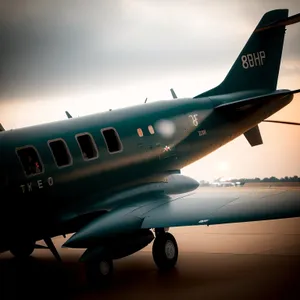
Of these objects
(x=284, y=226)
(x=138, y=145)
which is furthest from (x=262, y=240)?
(x=138, y=145)

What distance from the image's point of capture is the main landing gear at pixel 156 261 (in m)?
8.75

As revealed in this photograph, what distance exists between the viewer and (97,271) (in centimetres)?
877

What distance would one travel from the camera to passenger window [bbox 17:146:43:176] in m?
8.82

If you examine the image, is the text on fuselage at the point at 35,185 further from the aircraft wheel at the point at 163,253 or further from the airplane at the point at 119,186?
the aircraft wheel at the point at 163,253

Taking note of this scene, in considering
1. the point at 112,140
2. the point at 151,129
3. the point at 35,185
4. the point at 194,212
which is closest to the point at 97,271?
the point at 35,185

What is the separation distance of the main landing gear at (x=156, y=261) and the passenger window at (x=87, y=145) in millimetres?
2011

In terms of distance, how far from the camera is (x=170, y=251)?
986cm

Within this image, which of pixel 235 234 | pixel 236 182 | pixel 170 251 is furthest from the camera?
pixel 236 182

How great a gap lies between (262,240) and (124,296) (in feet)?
19.4

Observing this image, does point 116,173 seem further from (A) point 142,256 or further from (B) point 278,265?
(B) point 278,265

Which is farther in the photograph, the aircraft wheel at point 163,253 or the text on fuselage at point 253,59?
the text on fuselage at point 253,59

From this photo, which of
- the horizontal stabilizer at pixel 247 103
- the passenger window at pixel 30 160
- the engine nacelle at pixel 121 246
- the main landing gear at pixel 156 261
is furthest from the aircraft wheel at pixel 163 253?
the horizontal stabilizer at pixel 247 103

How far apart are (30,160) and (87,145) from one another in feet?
4.35

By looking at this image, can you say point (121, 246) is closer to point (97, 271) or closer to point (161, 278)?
point (97, 271)
